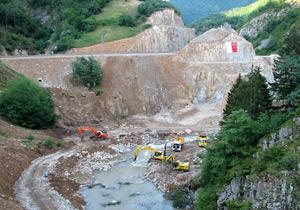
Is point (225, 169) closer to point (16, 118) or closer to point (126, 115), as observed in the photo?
point (16, 118)

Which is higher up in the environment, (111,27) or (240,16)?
(240,16)

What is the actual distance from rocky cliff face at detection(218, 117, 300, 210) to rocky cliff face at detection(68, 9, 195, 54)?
52.1 metres

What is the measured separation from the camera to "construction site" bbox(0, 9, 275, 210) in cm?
4238

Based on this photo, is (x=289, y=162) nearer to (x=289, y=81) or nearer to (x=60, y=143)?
(x=289, y=81)

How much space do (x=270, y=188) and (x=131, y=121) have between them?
131 feet

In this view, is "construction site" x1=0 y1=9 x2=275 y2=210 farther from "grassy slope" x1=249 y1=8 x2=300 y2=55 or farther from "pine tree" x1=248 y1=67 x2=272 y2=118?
"grassy slope" x1=249 y1=8 x2=300 y2=55

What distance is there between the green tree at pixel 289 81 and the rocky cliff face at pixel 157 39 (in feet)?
158

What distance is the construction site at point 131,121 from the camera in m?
42.4

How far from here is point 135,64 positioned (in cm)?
7400

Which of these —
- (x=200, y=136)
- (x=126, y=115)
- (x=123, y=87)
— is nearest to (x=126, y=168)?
(x=200, y=136)

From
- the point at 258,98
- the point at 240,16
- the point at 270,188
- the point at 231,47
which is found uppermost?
the point at 240,16

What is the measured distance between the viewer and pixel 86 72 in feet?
225

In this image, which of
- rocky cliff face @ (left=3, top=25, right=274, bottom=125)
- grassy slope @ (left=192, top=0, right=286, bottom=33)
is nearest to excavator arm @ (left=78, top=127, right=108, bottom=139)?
rocky cliff face @ (left=3, top=25, right=274, bottom=125)

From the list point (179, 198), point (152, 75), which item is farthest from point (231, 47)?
point (179, 198)
